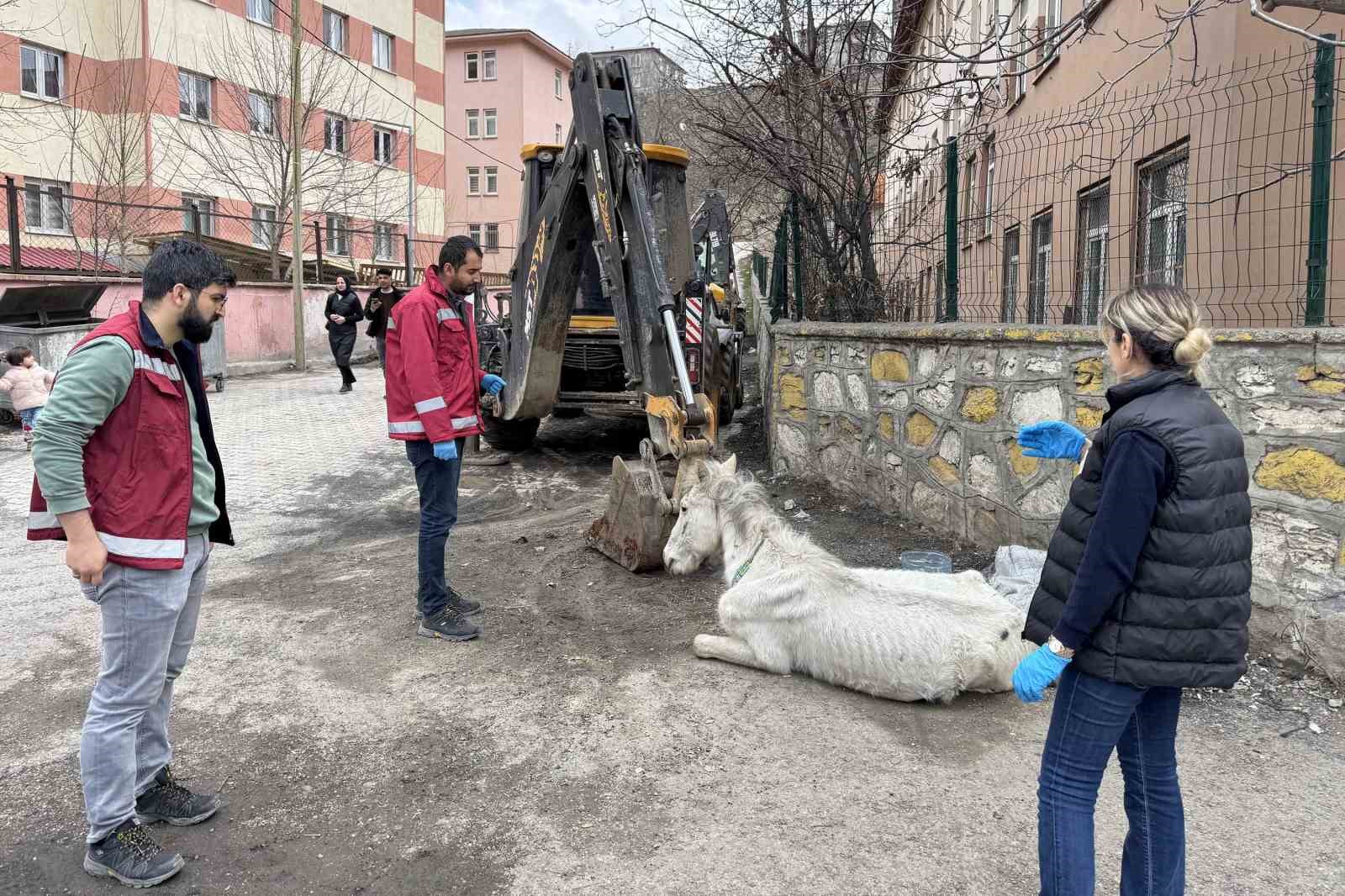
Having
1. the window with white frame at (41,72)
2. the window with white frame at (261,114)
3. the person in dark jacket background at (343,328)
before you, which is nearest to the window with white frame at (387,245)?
the window with white frame at (261,114)

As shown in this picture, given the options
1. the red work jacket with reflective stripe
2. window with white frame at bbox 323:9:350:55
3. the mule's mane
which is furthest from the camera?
window with white frame at bbox 323:9:350:55

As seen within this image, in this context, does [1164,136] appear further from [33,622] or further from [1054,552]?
[33,622]

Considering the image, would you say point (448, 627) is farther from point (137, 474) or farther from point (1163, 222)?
point (1163, 222)

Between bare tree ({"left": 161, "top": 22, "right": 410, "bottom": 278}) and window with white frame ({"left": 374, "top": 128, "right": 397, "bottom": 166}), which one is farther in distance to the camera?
window with white frame ({"left": 374, "top": 128, "right": 397, "bottom": 166})

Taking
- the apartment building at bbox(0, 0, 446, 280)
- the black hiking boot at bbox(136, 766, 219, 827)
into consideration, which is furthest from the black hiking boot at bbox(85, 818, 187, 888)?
the apartment building at bbox(0, 0, 446, 280)

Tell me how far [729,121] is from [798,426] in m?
3.24

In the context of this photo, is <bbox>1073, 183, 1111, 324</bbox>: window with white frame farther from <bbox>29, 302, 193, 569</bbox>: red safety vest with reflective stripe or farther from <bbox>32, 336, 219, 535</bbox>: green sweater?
<bbox>32, 336, 219, 535</bbox>: green sweater

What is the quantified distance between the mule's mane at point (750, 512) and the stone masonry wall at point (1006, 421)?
75.9 inches

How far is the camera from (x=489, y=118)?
4562 cm

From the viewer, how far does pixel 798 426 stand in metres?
8.70

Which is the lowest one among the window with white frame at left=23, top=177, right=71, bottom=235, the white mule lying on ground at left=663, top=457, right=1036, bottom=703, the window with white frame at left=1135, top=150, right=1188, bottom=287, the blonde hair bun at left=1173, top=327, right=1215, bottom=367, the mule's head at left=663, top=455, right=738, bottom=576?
the white mule lying on ground at left=663, top=457, right=1036, bottom=703

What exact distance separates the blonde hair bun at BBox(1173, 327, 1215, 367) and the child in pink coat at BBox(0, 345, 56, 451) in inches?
479

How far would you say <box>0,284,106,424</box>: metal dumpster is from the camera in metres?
12.5

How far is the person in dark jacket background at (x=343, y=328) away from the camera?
16.3m
